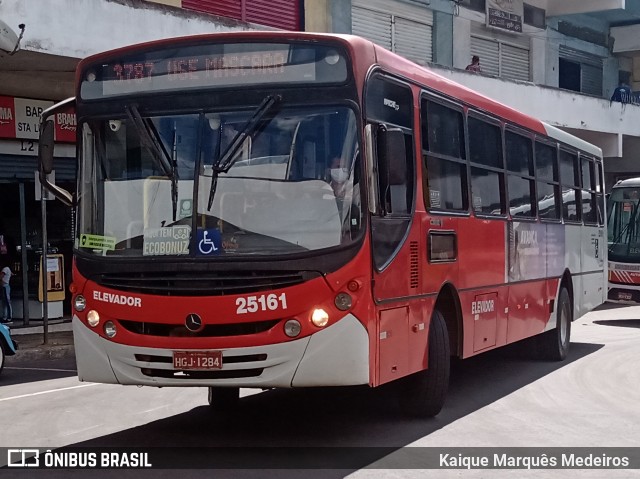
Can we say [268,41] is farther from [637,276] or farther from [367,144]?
[637,276]

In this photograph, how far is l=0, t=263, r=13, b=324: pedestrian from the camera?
60.1 feet

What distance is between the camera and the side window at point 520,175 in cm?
1145

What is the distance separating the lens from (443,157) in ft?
30.7

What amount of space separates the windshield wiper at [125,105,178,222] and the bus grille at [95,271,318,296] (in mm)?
445

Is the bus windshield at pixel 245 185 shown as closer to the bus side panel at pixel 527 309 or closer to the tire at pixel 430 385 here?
the tire at pixel 430 385

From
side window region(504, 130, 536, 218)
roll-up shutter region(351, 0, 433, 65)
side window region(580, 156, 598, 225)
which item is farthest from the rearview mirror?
roll-up shutter region(351, 0, 433, 65)

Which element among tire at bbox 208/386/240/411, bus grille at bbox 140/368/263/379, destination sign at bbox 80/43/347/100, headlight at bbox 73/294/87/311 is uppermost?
destination sign at bbox 80/43/347/100

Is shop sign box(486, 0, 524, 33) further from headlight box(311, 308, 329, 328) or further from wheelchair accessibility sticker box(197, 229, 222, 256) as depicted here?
headlight box(311, 308, 329, 328)

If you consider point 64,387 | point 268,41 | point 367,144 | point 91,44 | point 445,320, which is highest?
point 91,44

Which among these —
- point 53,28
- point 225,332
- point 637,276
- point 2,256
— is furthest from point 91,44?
point 637,276

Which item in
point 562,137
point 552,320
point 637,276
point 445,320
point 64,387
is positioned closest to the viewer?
point 445,320

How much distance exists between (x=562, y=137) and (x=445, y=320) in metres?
5.40

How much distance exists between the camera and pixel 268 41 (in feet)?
25.2

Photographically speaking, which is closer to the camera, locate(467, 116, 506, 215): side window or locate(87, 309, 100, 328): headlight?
locate(87, 309, 100, 328): headlight
